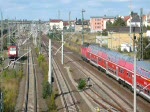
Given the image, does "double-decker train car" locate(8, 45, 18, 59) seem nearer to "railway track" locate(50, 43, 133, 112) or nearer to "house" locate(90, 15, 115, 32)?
"railway track" locate(50, 43, 133, 112)

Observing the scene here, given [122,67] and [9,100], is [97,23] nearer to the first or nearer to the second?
[122,67]

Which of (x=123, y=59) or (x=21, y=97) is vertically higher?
(x=123, y=59)

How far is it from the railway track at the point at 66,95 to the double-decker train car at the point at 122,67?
15.8 feet

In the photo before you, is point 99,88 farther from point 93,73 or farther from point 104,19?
point 104,19

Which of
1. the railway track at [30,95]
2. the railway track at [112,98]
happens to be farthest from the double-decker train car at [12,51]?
the railway track at [112,98]


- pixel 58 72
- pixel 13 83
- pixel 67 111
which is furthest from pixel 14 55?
pixel 67 111

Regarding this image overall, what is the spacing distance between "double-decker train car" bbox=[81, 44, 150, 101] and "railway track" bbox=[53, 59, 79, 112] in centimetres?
483

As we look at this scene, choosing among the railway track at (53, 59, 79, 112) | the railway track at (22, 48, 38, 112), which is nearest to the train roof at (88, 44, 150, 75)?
the railway track at (53, 59, 79, 112)

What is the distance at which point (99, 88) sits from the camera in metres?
32.7

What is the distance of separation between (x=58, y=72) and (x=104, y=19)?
133132 millimetres

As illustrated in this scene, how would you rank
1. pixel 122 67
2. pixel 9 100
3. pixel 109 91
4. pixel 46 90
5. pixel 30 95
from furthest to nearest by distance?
1. pixel 122 67
2. pixel 109 91
3. pixel 30 95
4. pixel 46 90
5. pixel 9 100

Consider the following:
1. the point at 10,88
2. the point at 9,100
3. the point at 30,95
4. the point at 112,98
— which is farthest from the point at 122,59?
the point at 9,100

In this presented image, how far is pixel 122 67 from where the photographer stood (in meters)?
32.0

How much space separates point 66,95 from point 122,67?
5.98m
